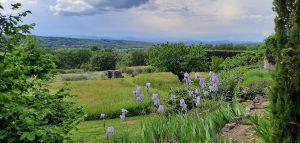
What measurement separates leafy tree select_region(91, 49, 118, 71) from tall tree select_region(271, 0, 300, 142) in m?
71.5

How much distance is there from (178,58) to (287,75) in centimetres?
3249

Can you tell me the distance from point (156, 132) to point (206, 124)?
1.03m

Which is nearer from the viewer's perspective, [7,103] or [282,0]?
[7,103]

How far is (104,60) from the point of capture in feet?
256

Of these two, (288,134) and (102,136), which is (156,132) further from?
(102,136)

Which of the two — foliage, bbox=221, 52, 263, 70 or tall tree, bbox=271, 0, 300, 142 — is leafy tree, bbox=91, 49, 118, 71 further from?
tall tree, bbox=271, 0, 300, 142

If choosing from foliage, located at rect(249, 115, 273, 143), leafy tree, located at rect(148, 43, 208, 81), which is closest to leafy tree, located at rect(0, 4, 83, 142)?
foliage, located at rect(249, 115, 273, 143)

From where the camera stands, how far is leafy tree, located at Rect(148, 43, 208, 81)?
37.7 m

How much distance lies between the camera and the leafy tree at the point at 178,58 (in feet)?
124

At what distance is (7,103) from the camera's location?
4.48 m

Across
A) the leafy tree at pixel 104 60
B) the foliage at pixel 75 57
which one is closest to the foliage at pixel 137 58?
the leafy tree at pixel 104 60

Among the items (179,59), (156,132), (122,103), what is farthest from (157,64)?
(156,132)

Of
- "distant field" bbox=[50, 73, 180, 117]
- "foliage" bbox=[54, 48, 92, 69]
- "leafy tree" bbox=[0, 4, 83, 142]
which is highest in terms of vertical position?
"leafy tree" bbox=[0, 4, 83, 142]

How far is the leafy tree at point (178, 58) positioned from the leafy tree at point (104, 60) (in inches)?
1522
